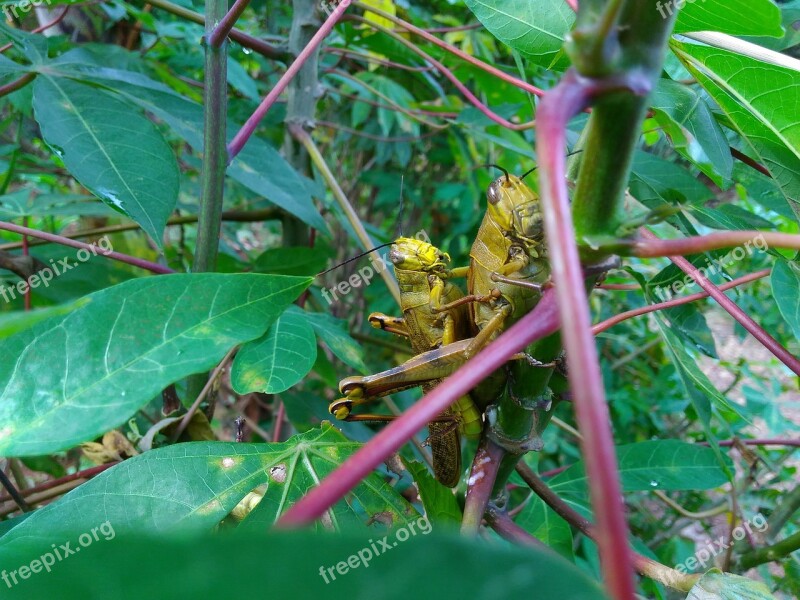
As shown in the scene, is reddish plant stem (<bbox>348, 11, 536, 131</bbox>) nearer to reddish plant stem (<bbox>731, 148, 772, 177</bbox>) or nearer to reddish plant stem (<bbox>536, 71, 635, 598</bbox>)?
reddish plant stem (<bbox>731, 148, 772, 177</bbox>)

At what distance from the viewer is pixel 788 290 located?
0.51m

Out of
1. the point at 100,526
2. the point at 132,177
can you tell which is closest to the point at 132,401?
the point at 100,526

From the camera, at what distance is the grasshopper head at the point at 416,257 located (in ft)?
2.84

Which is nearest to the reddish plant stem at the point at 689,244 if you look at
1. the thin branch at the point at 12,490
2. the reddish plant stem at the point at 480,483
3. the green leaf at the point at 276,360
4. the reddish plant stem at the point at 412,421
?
the reddish plant stem at the point at 412,421

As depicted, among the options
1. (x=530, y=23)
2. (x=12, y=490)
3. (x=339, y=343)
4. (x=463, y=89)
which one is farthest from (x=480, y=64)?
(x=12, y=490)

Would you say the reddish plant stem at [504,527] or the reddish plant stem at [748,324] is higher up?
the reddish plant stem at [748,324]

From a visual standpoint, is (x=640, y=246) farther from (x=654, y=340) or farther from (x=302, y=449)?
(x=654, y=340)

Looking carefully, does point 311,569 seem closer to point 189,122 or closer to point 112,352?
point 112,352

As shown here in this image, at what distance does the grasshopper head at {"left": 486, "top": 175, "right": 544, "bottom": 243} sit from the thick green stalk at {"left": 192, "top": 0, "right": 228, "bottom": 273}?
360 millimetres

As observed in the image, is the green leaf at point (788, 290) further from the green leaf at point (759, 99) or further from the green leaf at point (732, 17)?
the green leaf at point (732, 17)

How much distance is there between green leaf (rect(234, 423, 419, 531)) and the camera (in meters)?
0.50

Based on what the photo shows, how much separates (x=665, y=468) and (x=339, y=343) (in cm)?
52

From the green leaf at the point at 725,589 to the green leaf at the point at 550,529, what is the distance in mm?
330

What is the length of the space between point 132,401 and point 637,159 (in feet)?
2.18
